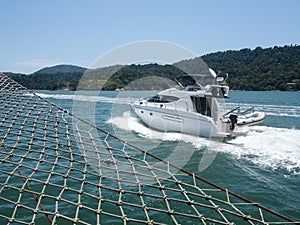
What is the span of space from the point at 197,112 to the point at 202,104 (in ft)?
1.45

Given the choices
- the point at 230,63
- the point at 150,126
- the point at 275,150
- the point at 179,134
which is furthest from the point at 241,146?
the point at 230,63

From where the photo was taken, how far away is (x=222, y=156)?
9633 millimetres

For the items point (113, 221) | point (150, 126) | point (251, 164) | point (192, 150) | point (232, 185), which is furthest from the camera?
point (150, 126)

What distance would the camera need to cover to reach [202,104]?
13.3 meters

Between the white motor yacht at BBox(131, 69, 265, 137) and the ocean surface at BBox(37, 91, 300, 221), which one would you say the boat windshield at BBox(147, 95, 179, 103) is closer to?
the white motor yacht at BBox(131, 69, 265, 137)

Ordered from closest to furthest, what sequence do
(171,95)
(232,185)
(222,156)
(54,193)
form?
(54,193) → (232,185) → (222,156) → (171,95)

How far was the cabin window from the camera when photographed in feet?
43.2

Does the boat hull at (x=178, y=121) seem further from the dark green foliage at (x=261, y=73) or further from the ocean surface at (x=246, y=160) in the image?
the dark green foliage at (x=261, y=73)

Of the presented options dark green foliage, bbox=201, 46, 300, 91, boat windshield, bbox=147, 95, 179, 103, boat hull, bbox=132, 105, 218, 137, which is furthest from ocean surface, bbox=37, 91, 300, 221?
dark green foliage, bbox=201, 46, 300, 91

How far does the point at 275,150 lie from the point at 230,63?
6212 centimetres

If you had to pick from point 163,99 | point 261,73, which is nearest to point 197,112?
Answer: point 163,99

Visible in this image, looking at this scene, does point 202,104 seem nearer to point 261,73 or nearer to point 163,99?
point 163,99

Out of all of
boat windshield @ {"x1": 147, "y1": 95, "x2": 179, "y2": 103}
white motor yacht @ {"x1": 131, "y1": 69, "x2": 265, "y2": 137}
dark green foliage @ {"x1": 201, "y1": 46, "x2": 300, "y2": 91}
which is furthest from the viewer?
dark green foliage @ {"x1": 201, "y1": 46, "x2": 300, "y2": 91}

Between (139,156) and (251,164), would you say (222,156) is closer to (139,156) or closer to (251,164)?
(251,164)
